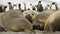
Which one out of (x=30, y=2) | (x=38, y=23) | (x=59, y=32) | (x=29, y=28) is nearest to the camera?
(x=59, y=32)

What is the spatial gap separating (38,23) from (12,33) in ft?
4.66

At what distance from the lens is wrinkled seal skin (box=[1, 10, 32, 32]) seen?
581cm

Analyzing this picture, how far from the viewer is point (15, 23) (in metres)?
5.88

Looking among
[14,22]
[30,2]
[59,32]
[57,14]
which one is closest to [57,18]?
[57,14]

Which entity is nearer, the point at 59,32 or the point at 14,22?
the point at 59,32

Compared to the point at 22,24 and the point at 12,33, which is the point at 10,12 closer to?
the point at 22,24

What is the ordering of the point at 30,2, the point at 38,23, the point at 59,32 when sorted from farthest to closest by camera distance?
the point at 30,2 → the point at 38,23 → the point at 59,32

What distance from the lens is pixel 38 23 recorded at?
6723 millimetres

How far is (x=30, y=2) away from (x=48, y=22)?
12.7 meters

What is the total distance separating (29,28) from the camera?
5.81 meters

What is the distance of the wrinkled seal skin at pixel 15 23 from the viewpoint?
581 centimetres

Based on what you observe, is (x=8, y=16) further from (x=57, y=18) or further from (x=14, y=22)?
(x=57, y=18)

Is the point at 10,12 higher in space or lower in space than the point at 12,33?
higher

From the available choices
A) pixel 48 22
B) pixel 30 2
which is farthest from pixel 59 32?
pixel 30 2
